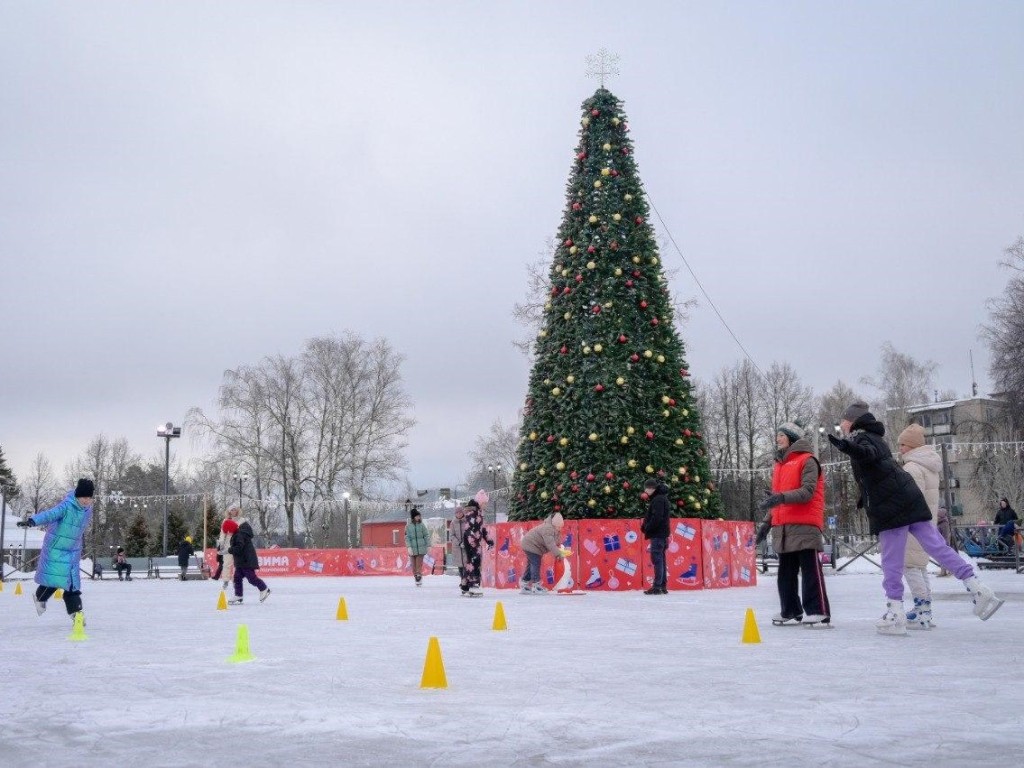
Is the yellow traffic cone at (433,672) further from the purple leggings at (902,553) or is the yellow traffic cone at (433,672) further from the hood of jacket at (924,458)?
the hood of jacket at (924,458)

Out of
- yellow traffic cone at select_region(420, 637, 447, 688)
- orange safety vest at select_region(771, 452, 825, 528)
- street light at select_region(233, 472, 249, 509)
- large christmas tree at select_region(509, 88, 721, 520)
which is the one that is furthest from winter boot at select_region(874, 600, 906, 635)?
street light at select_region(233, 472, 249, 509)

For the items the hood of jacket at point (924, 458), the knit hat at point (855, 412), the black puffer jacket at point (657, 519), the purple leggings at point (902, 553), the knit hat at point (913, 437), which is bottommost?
the purple leggings at point (902, 553)

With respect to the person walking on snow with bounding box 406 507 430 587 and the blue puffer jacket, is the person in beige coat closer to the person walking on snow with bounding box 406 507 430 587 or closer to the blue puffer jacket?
the blue puffer jacket

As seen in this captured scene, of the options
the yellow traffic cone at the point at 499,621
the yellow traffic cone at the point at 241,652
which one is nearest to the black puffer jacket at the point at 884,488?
the yellow traffic cone at the point at 499,621

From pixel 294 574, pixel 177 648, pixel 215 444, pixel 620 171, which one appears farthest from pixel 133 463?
pixel 177 648

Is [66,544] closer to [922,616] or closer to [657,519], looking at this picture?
[922,616]

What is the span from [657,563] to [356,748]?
1313 centimetres

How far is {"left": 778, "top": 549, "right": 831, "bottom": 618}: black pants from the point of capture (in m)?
9.66

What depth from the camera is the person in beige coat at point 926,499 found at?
950cm

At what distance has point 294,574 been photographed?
125 feet

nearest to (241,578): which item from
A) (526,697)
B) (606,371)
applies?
(606,371)

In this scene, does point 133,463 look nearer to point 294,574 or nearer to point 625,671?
point 294,574

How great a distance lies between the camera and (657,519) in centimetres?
1691

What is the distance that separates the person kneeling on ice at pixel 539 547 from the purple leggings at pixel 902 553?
30.3 ft
